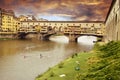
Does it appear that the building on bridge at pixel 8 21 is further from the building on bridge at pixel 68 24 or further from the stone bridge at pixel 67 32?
the building on bridge at pixel 68 24

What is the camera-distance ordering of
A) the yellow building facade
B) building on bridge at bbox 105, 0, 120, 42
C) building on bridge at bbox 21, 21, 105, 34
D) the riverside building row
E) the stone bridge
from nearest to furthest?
Answer: building on bridge at bbox 105, 0, 120, 42
the stone bridge
the yellow building facade
the riverside building row
building on bridge at bbox 21, 21, 105, 34

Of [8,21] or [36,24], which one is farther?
[36,24]

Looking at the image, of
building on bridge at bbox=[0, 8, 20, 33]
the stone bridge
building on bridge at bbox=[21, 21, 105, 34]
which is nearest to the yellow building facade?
building on bridge at bbox=[0, 8, 20, 33]

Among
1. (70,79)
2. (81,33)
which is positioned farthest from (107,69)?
(81,33)

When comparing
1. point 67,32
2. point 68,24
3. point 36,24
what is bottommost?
point 67,32

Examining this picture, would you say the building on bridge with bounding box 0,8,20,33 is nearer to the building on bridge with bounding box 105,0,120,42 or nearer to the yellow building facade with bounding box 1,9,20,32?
the yellow building facade with bounding box 1,9,20,32

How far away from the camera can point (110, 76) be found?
8.57 m

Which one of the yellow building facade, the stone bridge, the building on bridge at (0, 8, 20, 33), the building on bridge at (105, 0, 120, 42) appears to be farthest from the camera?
the yellow building facade

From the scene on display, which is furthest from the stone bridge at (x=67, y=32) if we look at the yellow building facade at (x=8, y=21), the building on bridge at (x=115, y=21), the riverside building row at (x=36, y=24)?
the building on bridge at (x=115, y=21)

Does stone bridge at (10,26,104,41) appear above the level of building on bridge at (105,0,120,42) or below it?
below

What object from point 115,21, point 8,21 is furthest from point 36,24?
point 115,21

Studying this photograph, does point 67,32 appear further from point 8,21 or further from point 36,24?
point 8,21

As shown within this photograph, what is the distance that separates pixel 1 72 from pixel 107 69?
11.1 meters

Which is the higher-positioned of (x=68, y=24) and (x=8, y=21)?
(x=8, y=21)
